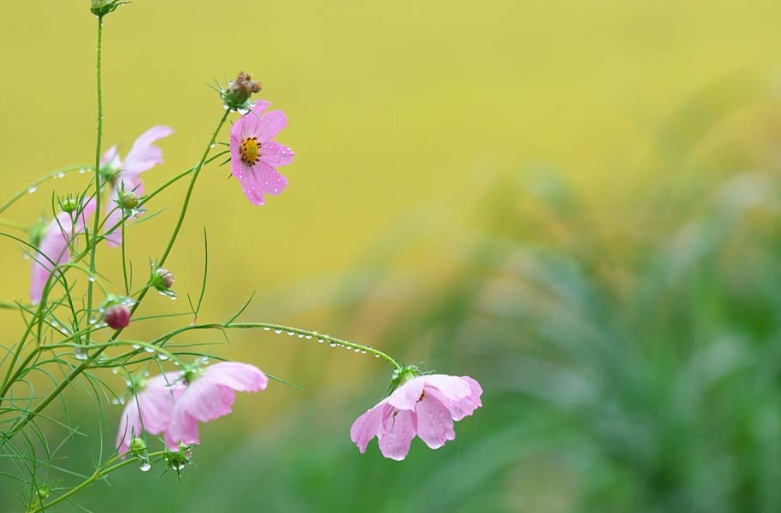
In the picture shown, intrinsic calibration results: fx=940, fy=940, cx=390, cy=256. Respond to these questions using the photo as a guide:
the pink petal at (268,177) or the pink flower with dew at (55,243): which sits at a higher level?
the pink petal at (268,177)

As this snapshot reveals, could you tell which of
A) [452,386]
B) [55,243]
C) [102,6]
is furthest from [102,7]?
[452,386]

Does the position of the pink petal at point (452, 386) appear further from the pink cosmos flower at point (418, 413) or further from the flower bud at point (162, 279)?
the flower bud at point (162, 279)

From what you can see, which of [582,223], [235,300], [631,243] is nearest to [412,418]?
[582,223]

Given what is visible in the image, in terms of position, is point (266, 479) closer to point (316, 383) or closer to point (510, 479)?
point (316, 383)

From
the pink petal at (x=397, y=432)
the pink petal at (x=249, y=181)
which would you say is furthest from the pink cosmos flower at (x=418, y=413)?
the pink petal at (x=249, y=181)

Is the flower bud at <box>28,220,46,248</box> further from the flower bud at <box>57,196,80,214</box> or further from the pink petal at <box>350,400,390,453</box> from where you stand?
the pink petal at <box>350,400,390,453</box>

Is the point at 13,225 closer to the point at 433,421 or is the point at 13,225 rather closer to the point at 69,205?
the point at 69,205

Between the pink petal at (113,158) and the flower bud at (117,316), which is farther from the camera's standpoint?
the pink petal at (113,158)
